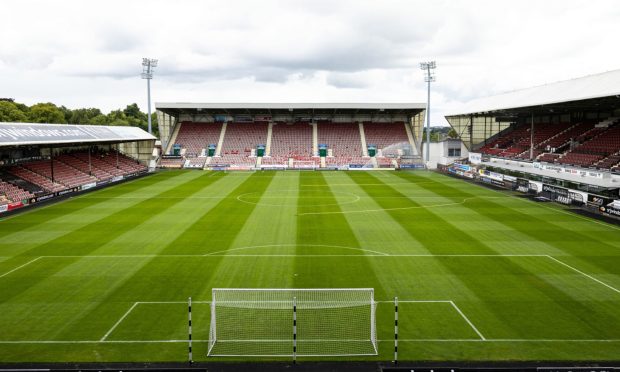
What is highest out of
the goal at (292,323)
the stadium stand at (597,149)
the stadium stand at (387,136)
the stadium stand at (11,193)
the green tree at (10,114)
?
the green tree at (10,114)

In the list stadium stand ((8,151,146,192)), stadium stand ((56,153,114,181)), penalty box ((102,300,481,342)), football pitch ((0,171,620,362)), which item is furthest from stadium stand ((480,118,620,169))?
stadium stand ((8,151,146,192))

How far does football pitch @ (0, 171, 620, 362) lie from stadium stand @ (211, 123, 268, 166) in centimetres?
3377

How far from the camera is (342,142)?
76188 mm

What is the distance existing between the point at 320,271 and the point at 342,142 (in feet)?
190

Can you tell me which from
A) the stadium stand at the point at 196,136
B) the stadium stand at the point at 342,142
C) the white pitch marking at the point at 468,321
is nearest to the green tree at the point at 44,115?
the stadium stand at the point at 196,136

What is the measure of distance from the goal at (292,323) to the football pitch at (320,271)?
1.78 ft

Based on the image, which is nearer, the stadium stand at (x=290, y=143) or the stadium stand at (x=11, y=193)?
the stadium stand at (x=11, y=193)

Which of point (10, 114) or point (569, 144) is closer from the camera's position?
point (569, 144)

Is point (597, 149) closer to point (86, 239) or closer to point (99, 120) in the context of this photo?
point (86, 239)

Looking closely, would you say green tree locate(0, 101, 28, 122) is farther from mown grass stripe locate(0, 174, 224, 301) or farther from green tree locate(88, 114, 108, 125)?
mown grass stripe locate(0, 174, 224, 301)

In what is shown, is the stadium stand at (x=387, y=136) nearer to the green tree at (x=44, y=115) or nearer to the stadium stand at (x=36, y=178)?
the stadium stand at (x=36, y=178)

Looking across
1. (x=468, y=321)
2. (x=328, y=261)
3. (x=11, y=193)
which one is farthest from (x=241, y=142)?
(x=468, y=321)

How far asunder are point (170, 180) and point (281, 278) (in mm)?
37626

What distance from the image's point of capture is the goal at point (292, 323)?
1315 cm
